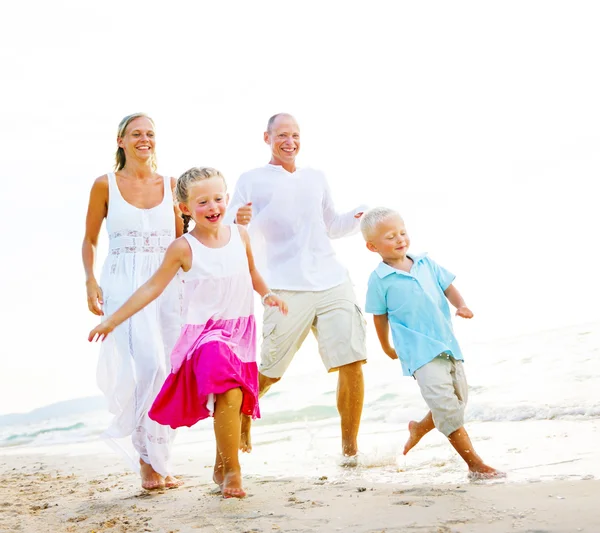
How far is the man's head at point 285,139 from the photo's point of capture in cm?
563

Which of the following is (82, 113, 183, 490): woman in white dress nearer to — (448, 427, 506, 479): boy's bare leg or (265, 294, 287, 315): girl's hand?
(265, 294, 287, 315): girl's hand

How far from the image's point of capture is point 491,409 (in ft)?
28.5

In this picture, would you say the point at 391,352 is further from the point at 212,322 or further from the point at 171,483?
the point at 171,483

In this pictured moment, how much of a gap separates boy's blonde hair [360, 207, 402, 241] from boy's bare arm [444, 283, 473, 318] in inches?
20.0

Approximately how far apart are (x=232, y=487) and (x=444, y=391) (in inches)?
46.5

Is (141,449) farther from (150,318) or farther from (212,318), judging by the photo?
(212,318)

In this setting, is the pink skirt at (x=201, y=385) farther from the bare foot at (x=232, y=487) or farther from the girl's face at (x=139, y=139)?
the girl's face at (x=139, y=139)

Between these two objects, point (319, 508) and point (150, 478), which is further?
point (150, 478)

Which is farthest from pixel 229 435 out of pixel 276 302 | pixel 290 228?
pixel 290 228

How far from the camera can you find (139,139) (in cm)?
511

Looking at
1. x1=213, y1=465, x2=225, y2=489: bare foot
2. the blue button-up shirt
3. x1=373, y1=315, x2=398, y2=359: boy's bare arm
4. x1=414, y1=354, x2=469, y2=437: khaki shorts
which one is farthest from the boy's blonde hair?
x1=213, y1=465, x2=225, y2=489: bare foot

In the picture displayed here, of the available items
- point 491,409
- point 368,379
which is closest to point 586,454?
point 491,409

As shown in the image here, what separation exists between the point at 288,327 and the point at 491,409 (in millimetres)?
3972

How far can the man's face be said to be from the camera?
222 inches
